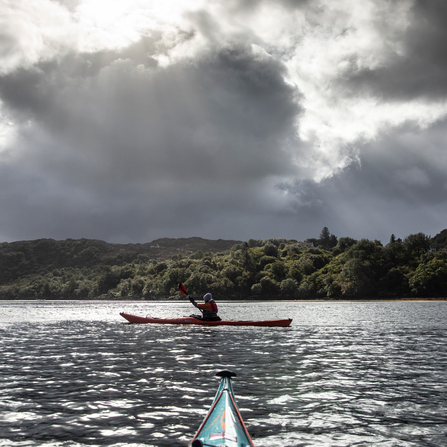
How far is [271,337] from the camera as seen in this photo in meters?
25.4

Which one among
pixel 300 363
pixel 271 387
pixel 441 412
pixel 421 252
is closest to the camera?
pixel 441 412

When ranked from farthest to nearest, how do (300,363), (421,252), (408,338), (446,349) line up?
(421,252) → (408,338) → (446,349) → (300,363)

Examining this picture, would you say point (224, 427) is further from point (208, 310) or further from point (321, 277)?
point (321, 277)

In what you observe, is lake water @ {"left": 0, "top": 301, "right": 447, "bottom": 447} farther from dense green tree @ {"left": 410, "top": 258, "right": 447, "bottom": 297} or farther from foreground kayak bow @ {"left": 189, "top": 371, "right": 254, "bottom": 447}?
dense green tree @ {"left": 410, "top": 258, "right": 447, "bottom": 297}

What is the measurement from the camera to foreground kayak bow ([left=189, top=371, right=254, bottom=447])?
6300 millimetres

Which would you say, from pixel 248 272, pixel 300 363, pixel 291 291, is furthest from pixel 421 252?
pixel 300 363

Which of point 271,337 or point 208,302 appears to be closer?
point 271,337

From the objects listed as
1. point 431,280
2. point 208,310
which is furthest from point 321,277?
point 208,310

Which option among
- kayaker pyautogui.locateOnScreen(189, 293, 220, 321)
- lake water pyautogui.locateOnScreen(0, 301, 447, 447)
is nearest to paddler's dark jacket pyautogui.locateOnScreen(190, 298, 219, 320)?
kayaker pyautogui.locateOnScreen(189, 293, 220, 321)

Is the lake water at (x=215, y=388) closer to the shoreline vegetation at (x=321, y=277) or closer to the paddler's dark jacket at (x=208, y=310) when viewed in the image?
the paddler's dark jacket at (x=208, y=310)

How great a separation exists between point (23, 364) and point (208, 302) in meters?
16.5

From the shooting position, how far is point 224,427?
6660mm

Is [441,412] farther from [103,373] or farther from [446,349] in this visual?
[446,349]

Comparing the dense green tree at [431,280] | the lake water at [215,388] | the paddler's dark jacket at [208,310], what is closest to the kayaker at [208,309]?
the paddler's dark jacket at [208,310]
